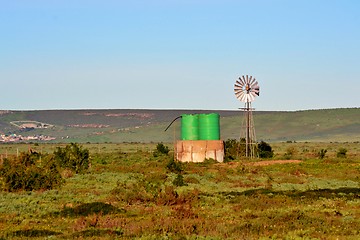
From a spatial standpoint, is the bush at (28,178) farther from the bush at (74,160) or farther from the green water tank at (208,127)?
the green water tank at (208,127)

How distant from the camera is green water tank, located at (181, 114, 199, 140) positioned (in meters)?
70.1

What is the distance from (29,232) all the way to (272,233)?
8260 millimetres

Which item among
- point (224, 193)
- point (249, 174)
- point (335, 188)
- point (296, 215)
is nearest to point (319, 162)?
point (249, 174)

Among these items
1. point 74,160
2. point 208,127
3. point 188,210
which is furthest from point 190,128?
point 188,210

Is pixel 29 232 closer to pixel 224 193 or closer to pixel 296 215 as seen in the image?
pixel 296 215

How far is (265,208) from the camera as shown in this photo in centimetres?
3027

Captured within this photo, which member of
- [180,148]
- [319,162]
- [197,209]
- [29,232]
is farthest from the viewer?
[180,148]

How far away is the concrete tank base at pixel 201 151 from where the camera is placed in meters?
67.9

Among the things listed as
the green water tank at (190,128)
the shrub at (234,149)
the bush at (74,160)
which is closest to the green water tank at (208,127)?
the green water tank at (190,128)

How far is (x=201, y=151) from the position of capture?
68.0 meters

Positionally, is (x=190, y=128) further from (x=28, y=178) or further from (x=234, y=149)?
(x=28, y=178)

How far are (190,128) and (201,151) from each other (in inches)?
139

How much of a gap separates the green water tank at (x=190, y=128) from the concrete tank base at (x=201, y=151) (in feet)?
4.58

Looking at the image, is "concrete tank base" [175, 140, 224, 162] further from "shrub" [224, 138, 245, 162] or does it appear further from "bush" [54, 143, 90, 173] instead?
"bush" [54, 143, 90, 173]
